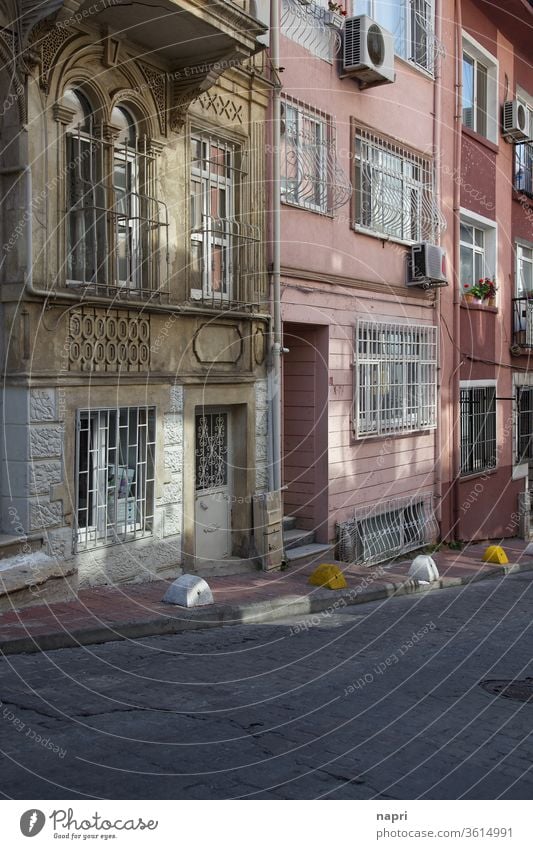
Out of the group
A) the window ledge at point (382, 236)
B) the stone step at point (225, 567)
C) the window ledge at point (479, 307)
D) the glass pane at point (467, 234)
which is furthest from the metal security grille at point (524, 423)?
the stone step at point (225, 567)

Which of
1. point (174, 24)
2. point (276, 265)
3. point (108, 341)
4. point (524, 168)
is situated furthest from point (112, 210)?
point (524, 168)

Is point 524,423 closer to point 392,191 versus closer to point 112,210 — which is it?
point 392,191

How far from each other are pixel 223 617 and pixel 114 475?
2.02 m

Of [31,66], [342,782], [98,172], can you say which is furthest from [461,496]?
[342,782]

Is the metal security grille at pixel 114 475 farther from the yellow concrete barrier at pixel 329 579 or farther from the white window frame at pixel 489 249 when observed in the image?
the white window frame at pixel 489 249

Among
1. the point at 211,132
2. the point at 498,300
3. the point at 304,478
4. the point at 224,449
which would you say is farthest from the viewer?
the point at 498,300

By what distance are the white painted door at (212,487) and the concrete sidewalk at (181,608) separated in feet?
1.87

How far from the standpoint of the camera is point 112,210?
9.70 m

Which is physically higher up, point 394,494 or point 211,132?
point 211,132

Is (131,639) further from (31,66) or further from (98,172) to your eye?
(31,66)

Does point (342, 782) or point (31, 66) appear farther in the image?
point (31, 66)

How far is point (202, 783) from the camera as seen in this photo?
485 cm

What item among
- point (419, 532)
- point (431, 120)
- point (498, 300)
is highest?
point (431, 120)

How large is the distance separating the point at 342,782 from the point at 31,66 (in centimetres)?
712
